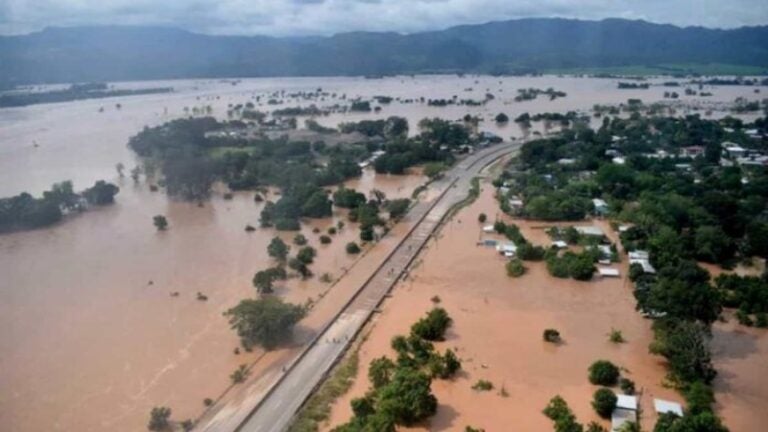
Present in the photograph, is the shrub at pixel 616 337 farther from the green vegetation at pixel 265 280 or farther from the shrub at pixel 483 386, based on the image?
the green vegetation at pixel 265 280

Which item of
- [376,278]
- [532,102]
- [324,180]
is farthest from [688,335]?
[532,102]

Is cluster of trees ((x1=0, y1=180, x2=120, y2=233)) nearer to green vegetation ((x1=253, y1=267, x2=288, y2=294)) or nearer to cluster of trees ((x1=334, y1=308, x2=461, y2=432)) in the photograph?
green vegetation ((x1=253, y1=267, x2=288, y2=294))

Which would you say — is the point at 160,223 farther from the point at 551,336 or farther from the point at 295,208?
the point at 551,336

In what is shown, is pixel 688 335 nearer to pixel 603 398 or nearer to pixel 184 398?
pixel 603 398

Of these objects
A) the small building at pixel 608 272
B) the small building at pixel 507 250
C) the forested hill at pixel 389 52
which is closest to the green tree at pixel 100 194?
the small building at pixel 507 250

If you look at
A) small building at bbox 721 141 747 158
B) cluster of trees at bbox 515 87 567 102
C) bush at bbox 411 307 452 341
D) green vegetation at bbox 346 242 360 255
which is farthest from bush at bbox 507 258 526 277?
cluster of trees at bbox 515 87 567 102

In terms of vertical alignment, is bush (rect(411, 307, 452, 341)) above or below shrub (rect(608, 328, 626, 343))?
above
